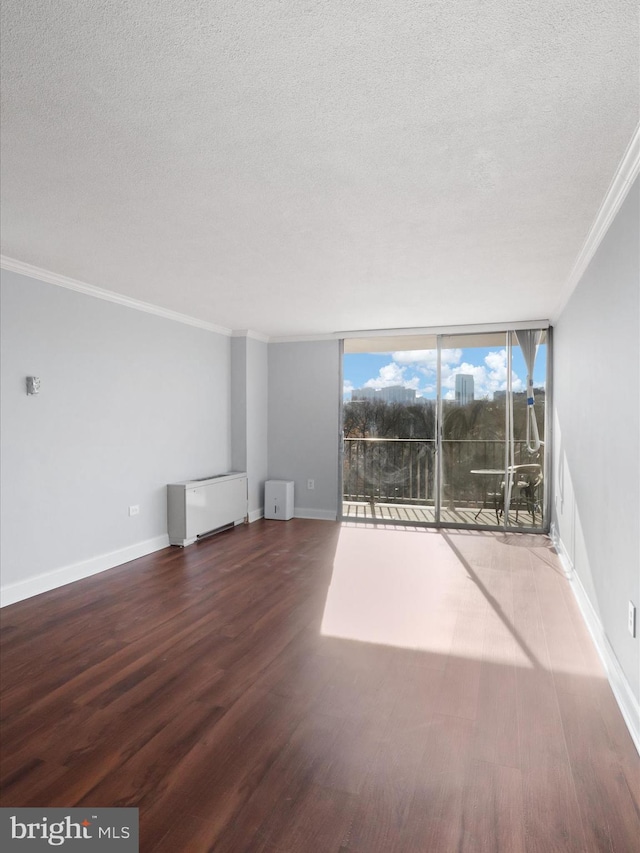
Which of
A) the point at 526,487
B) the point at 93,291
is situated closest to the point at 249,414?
the point at 93,291

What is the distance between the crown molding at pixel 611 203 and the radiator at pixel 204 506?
4.16m

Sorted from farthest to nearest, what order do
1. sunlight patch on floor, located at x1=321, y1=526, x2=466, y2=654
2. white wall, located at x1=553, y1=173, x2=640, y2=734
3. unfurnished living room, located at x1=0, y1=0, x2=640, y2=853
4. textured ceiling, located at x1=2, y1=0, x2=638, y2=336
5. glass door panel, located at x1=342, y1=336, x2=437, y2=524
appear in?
glass door panel, located at x1=342, y1=336, x2=437, y2=524, sunlight patch on floor, located at x1=321, y1=526, x2=466, y2=654, white wall, located at x1=553, y1=173, x2=640, y2=734, unfurnished living room, located at x1=0, y1=0, x2=640, y2=853, textured ceiling, located at x1=2, y1=0, x2=638, y2=336

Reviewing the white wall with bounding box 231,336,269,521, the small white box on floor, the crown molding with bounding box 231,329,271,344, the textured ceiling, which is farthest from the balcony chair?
the crown molding with bounding box 231,329,271,344

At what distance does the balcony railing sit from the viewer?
625 centimetres

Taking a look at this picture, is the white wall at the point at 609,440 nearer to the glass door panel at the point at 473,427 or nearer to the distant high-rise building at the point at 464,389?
the glass door panel at the point at 473,427

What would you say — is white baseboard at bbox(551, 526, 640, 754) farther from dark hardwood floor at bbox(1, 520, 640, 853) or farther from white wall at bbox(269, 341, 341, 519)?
white wall at bbox(269, 341, 341, 519)

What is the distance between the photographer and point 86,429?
14.2 ft

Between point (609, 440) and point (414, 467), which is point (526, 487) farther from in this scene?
Result: point (609, 440)

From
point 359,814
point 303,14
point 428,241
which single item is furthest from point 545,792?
point 428,241

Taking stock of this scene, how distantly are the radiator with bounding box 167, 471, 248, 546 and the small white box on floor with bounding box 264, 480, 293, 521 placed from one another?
0.46 meters

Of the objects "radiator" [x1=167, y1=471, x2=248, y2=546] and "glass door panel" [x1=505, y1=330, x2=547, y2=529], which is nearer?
"radiator" [x1=167, y1=471, x2=248, y2=546]

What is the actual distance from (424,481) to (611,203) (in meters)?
4.38

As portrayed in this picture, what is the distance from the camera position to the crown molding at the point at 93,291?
3.67 metres

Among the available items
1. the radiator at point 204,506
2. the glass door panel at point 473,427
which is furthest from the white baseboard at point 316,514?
the glass door panel at point 473,427
